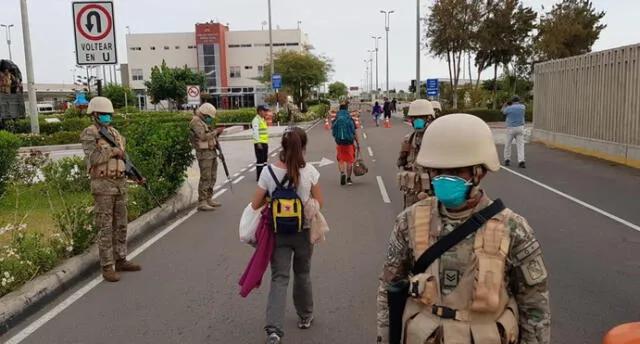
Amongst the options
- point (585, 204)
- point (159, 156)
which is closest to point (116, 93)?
point (159, 156)

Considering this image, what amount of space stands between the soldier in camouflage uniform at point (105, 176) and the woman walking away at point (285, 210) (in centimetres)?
232

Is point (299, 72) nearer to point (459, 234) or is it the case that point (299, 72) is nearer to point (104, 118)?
point (104, 118)

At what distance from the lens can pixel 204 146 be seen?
33.8ft

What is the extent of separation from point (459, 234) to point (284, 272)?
2.67m

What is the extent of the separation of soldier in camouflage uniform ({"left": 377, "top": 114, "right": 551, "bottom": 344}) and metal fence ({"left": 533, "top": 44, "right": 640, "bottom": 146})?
1464 cm

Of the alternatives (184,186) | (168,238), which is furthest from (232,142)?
(168,238)

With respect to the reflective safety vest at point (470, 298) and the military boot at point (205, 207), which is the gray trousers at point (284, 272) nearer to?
the reflective safety vest at point (470, 298)

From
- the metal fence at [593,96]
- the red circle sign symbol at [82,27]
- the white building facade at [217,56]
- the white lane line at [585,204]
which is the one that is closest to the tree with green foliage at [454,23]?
the metal fence at [593,96]

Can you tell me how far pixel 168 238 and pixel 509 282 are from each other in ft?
22.4

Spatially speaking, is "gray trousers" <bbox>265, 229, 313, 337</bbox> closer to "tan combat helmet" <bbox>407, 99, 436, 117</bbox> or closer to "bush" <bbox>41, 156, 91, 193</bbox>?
"tan combat helmet" <bbox>407, 99, 436, 117</bbox>

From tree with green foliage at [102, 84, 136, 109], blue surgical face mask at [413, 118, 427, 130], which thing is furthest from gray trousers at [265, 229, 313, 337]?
tree with green foliage at [102, 84, 136, 109]

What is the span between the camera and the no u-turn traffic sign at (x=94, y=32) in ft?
26.4

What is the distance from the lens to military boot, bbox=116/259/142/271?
22.0 feet

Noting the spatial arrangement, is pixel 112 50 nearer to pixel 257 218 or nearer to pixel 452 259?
pixel 257 218
